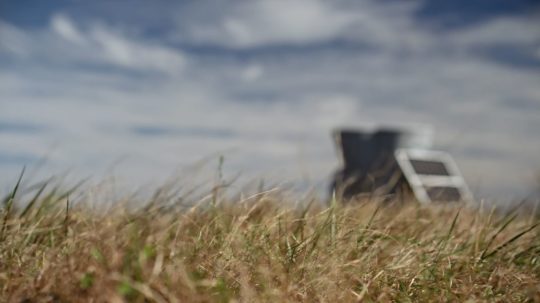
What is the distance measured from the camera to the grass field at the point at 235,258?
193cm

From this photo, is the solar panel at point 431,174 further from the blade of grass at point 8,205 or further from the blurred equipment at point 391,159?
the blade of grass at point 8,205

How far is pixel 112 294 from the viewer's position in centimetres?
182

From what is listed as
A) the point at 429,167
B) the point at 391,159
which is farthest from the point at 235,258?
the point at 429,167

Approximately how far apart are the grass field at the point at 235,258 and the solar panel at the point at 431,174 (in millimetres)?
4779

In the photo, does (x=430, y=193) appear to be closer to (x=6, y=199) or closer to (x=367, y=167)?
(x=367, y=167)

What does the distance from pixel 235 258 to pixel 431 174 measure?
6736 millimetres

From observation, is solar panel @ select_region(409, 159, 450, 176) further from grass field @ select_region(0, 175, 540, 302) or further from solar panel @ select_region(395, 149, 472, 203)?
grass field @ select_region(0, 175, 540, 302)

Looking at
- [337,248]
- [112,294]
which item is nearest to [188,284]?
[112,294]

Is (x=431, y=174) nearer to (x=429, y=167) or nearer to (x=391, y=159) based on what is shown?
(x=429, y=167)

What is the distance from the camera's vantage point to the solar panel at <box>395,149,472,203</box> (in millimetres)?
8031

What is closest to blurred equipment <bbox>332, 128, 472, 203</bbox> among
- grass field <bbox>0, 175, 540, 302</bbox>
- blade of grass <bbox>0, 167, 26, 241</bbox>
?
grass field <bbox>0, 175, 540, 302</bbox>

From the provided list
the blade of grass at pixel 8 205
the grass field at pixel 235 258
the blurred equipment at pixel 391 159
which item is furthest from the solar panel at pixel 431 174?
the blade of grass at pixel 8 205

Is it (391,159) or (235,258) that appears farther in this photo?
(391,159)

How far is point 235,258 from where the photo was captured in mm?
2365
